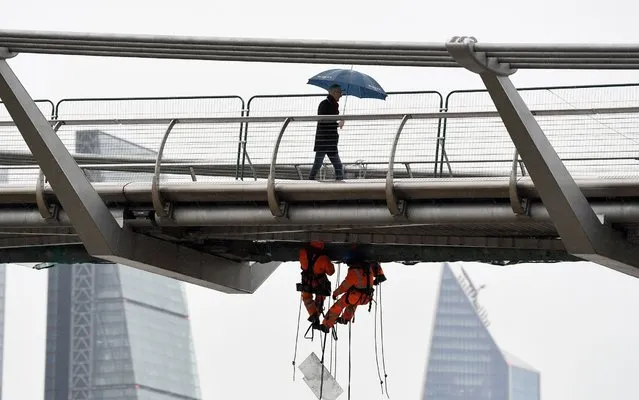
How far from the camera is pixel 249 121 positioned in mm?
39469

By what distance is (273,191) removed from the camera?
38.5 m

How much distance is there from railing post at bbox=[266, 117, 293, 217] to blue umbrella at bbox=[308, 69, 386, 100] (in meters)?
3.45

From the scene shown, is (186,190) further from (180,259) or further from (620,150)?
(620,150)

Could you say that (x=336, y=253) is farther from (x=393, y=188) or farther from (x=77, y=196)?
(x=393, y=188)

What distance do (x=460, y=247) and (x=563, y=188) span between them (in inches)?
276

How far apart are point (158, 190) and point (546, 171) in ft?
25.0

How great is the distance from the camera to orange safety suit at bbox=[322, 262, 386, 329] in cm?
4347

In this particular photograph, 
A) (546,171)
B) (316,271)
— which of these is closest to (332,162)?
(316,271)

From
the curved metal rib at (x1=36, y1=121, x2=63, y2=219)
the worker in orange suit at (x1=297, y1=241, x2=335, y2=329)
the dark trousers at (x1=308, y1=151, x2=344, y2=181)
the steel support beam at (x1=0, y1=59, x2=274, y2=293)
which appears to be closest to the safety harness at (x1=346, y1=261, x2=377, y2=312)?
the worker in orange suit at (x1=297, y1=241, x2=335, y2=329)

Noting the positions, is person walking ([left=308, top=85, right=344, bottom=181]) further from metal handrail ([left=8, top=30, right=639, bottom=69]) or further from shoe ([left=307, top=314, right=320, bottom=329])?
shoe ([left=307, top=314, right=320, bottom=329])

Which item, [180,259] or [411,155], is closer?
[411,155]

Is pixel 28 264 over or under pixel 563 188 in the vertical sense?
over

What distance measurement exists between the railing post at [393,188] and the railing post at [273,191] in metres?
1.99

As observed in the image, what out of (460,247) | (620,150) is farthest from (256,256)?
(620,150)
